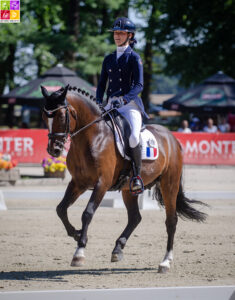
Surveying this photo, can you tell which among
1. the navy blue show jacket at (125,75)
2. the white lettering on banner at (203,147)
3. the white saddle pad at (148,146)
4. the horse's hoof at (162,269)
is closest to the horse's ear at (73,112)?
the navy blue show jacket at (125,75)

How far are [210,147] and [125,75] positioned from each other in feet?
43.2

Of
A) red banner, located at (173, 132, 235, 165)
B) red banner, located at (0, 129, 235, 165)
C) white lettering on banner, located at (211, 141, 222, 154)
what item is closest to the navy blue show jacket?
red banner, located at (0, 129, 235, 165)

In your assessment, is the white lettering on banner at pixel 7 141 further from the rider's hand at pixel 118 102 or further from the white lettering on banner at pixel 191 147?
the rider's hand at pixel 118 102

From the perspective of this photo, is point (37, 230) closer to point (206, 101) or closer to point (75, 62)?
point (206, 101)

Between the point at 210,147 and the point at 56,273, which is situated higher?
the point at 56,273

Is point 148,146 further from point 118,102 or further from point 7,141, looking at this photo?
point 7,141

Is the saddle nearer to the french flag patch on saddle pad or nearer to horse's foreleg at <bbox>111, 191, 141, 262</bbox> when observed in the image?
the french flag patch on saddle pad

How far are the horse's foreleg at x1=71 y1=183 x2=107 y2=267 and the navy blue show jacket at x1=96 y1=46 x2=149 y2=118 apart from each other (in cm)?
119

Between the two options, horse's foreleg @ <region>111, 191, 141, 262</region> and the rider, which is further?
horse's foreleg @ <region>111, 191, 141, 262</region>

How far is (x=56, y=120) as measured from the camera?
584cm

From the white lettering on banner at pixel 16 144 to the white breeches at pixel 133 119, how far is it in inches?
473

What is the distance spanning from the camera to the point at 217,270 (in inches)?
250

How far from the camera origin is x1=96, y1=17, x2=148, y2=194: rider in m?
6.52

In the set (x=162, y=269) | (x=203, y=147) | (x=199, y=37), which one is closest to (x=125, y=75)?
(x=162, y=269)
